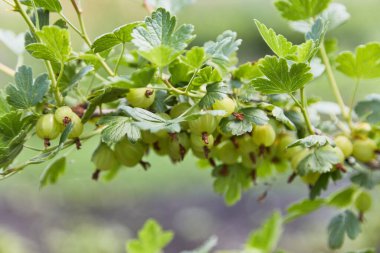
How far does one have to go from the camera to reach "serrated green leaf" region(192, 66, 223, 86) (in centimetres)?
56

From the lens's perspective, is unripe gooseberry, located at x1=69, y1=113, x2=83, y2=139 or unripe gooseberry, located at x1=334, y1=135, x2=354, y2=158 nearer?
unripe gooseberry, located at x1=69, y1=113, x2=83, y2=139

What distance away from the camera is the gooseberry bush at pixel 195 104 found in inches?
21.5

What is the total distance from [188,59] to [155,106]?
81 mm

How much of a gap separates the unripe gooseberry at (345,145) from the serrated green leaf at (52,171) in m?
0.36

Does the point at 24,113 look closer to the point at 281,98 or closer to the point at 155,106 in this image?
the point at 155,106

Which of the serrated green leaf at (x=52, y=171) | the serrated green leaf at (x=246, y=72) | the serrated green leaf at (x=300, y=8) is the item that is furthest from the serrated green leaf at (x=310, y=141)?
the serrated green leaf at (x=52, y=171)

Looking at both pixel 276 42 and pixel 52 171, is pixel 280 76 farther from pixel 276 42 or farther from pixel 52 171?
pixel 52 171

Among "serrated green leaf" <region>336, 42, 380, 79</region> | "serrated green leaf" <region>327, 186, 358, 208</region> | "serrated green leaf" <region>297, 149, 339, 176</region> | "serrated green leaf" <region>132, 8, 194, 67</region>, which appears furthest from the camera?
"serrated green leaf" <region>327, 186, 358, 208</region>

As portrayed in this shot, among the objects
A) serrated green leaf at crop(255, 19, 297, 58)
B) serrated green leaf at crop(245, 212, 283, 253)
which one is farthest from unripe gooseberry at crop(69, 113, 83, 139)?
serrated green leaf at crop(245, 212, 283, 253)

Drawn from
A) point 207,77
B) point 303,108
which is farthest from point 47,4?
point 303,108

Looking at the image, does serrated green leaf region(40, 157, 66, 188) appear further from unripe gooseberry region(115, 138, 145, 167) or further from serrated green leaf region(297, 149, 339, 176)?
serrated green leaf region(297, 149, 339, 176)

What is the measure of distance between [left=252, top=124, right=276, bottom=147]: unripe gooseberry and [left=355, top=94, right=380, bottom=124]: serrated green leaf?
0.48 feet

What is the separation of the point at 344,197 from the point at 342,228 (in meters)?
0.05

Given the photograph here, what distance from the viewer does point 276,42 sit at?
21.8 inches
